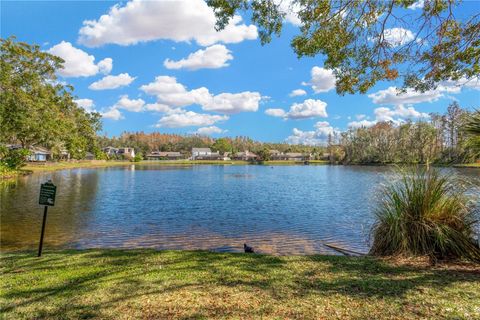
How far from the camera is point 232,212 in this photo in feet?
58.9

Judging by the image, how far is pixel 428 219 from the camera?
6664 mm

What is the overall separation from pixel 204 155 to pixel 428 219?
135422 mm

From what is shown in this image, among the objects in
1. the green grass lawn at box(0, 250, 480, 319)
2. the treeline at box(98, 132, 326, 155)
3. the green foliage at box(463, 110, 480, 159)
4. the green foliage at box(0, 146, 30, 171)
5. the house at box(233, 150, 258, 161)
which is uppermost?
the treeline at box(98, 132, 326, 155)

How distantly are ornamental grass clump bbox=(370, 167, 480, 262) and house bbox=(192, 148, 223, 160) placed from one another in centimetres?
13055

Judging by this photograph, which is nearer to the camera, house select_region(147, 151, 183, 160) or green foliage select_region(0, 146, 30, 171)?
green foliage select_region(0, 146, 30, 171)

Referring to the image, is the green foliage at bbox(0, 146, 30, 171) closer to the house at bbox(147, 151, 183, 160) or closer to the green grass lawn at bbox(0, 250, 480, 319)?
the green grass lawn at bbox(0, 250, 480, 319)

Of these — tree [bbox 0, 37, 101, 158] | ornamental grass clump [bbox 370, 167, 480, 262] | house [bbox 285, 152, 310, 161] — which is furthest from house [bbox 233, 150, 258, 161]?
ornamental grass clump [bbox 370, 167, 480, 262]

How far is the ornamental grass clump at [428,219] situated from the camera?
636 cm

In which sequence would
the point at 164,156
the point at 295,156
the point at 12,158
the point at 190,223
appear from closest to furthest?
the point at 12,158
the point at 190,223
the point at 164,156
the point at 295,156

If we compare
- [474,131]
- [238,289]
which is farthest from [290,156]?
[238,289]

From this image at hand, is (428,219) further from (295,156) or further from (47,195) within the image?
(295,156)

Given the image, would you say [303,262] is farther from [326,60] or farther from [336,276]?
[326,60]

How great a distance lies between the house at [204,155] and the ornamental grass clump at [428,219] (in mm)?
130548

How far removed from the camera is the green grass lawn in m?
3.86
